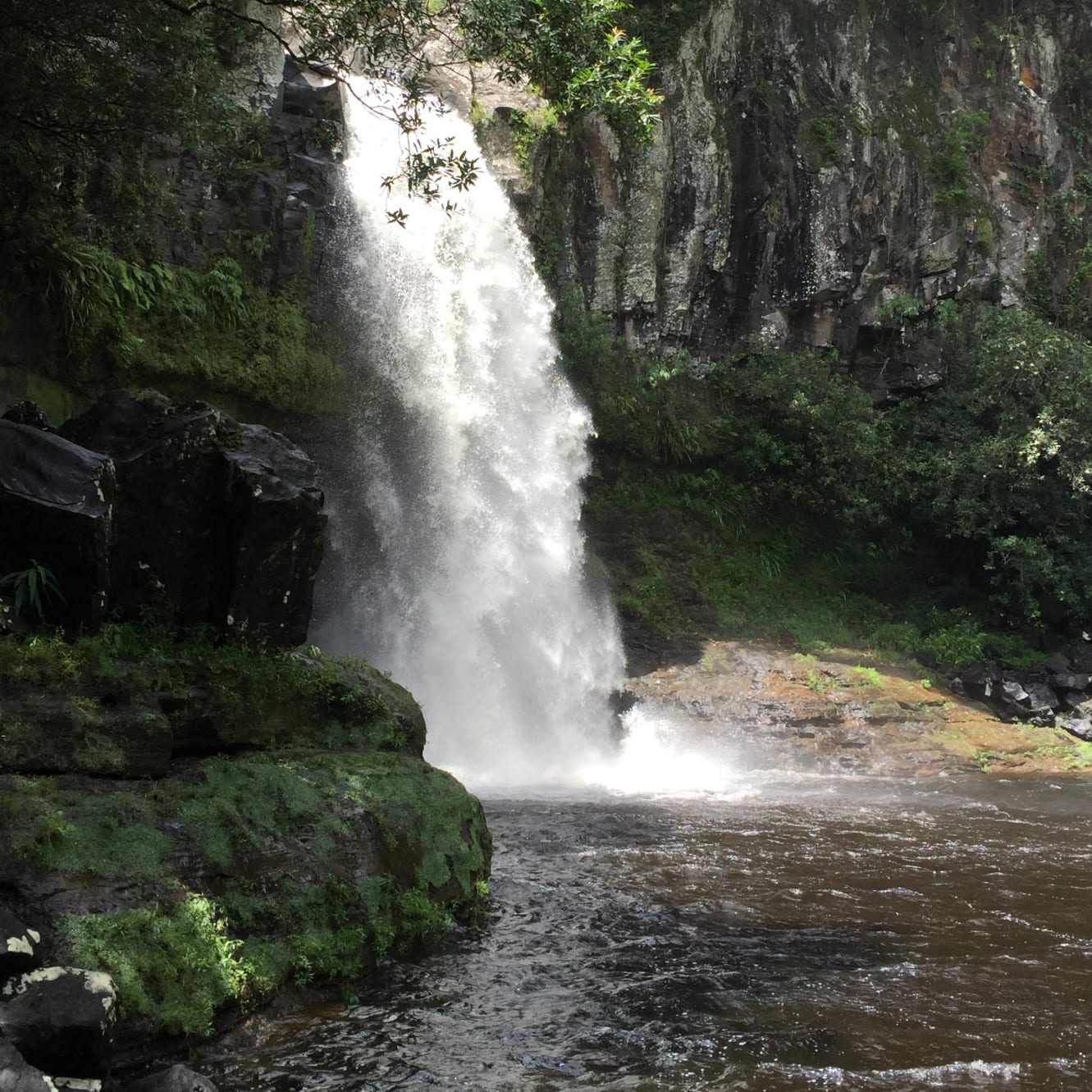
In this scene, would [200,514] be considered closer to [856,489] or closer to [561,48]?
[561,48]

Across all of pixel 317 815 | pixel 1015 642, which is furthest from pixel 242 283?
pixel 1015 642

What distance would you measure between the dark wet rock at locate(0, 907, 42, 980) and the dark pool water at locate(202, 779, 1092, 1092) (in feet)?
3.15

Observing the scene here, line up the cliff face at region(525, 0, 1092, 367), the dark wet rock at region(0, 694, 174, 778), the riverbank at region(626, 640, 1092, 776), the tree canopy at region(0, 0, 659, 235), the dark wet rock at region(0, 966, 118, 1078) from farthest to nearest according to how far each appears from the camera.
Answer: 1. the cliff face at region(525, 0, 1092, 367)
2. the riverbank at region(626, 640, 1092, 776)
3. the tree canopy at region(0, 0, 659, 235)
4. the dark wet rock at region(0, 694, 174, 778)
5. the dark wet rock at region(0, 966, 118, 1078)

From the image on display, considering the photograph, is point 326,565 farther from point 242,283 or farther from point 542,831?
point 542,831

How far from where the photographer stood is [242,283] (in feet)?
55.2

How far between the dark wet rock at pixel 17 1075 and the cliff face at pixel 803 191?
19381 mm

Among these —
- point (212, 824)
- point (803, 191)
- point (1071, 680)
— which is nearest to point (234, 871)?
point (212, 824)

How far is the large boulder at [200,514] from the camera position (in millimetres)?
7605

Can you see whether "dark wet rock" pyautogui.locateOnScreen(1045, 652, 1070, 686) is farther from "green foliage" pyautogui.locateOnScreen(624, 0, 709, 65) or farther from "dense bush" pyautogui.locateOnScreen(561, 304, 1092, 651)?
"green foliage" pyautogui.locateOnScreen(624, 0, 709, 65)

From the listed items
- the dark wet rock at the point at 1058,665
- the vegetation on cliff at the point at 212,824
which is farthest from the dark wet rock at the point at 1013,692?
the vegetation on cliff at the point at 212,824

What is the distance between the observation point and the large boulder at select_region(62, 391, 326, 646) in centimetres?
761

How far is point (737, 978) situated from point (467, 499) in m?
11.8

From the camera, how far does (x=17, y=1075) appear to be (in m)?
3.69

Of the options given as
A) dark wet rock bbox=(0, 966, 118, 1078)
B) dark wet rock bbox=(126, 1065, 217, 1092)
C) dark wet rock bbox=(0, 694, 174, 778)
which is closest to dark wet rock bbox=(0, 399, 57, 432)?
dark wet rock bbox=(0, 694, 174, 778)
